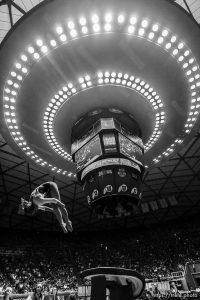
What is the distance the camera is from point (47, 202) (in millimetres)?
7105

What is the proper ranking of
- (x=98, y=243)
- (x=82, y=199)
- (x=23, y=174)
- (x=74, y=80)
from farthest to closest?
(x=98, y=243), (x=82, y=199), (x=23, y=174), (x=74, y=80)

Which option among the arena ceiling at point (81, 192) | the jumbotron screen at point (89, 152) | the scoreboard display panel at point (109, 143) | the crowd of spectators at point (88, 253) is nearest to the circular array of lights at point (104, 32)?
the jumbotron screen at point (89, 152)

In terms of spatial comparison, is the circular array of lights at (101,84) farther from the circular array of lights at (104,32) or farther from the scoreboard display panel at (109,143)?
the scoreboard display panel at (109,143)

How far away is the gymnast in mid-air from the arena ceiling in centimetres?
639

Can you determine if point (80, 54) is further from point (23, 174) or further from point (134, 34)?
point (23, 174)

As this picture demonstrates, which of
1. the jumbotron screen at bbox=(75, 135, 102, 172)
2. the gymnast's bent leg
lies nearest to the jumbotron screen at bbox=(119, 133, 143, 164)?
the jumbotron screen at bbox=(75, 135, 102, 172)

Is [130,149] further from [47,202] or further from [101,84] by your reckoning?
[47,202]

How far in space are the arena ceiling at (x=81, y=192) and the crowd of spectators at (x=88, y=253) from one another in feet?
8.43

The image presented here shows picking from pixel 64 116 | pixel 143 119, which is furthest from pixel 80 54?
pixel 143 119

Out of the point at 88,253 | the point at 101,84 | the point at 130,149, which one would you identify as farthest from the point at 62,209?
the point at 88,253

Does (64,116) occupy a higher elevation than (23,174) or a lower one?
lower

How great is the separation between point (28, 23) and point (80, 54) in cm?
161

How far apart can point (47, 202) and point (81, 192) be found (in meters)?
17.9

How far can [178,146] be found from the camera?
1109cm
